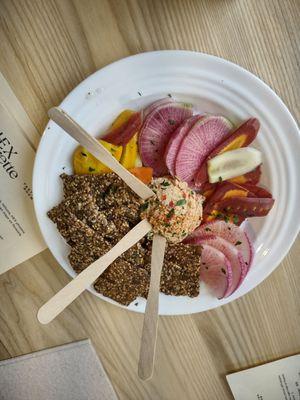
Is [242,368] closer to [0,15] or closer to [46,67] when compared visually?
[46,67]

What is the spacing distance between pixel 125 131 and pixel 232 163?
0.23 metres

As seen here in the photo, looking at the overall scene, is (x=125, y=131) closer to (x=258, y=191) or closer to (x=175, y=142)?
(x=175, y=142)

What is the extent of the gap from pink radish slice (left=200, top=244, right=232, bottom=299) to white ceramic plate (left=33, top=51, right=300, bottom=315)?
0.10m

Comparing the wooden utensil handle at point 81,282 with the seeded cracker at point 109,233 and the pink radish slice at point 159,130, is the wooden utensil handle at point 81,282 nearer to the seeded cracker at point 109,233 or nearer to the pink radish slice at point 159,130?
the seeded cracker at point 109,233

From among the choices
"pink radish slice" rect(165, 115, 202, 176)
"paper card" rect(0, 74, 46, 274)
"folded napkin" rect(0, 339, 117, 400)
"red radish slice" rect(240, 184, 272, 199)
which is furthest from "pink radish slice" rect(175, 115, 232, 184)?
"folded napkin" rect(0, 339, 117, 400)

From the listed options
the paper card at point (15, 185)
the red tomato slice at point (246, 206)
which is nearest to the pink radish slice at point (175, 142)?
the red tomato slice at point (246, 206)

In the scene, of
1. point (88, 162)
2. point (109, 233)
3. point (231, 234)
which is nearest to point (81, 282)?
point (109, 233)

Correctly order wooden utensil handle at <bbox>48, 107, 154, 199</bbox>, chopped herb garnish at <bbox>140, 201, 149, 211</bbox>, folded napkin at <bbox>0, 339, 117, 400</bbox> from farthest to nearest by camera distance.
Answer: folded napkin at <bbox>0, 339, 117, 400</bbox>
chopped herb garnish at <bbox>140, 201, 149, 211</bbox>
wooden utensil handle at <bbox>48, 107, 154, 199</bbox>

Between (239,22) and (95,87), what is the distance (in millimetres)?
344

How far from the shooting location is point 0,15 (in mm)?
891

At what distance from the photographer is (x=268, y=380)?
1.14 meters

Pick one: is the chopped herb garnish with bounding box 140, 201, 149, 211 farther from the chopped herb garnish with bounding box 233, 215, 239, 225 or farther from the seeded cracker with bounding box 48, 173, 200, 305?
the chopped herb garnish with bounding box 233, 215, 239, 225

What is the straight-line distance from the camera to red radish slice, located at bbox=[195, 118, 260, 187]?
923 millimetres

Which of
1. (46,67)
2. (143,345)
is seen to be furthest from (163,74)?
(143,345)
